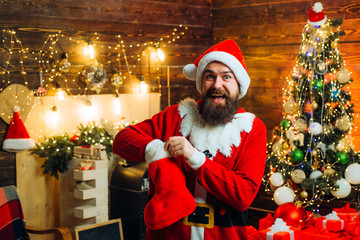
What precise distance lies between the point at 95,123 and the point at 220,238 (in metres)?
2.76

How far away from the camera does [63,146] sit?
169 inches

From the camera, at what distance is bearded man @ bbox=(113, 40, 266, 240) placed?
1854 millimetres

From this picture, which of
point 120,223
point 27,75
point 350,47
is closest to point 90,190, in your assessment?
point 120,223

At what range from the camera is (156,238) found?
6.62ft

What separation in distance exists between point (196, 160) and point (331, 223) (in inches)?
91.8

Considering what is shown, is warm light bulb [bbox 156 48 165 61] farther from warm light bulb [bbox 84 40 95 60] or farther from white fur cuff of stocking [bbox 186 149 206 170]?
white fur cuff of stocking [bbox 186 149 206 170]

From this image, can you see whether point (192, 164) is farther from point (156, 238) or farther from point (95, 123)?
point (95, 123)

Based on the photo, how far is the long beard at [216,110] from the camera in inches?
81.3

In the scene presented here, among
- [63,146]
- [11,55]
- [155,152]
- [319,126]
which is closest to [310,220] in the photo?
[319,126]

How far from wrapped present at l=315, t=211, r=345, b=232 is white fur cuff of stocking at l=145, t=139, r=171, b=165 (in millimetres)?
2298

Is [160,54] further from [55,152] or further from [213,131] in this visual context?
[213,131]

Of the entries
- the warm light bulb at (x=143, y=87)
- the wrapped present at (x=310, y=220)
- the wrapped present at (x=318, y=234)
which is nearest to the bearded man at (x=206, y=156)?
the wrapped present at (x=318, y=234)

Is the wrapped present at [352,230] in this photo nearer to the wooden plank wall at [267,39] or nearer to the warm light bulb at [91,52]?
the wooden plank wall at [267,39]

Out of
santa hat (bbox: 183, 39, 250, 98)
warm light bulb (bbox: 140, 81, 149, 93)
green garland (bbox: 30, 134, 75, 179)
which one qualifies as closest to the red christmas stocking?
santa hat (bbox: 183, 39, 250, 98)
